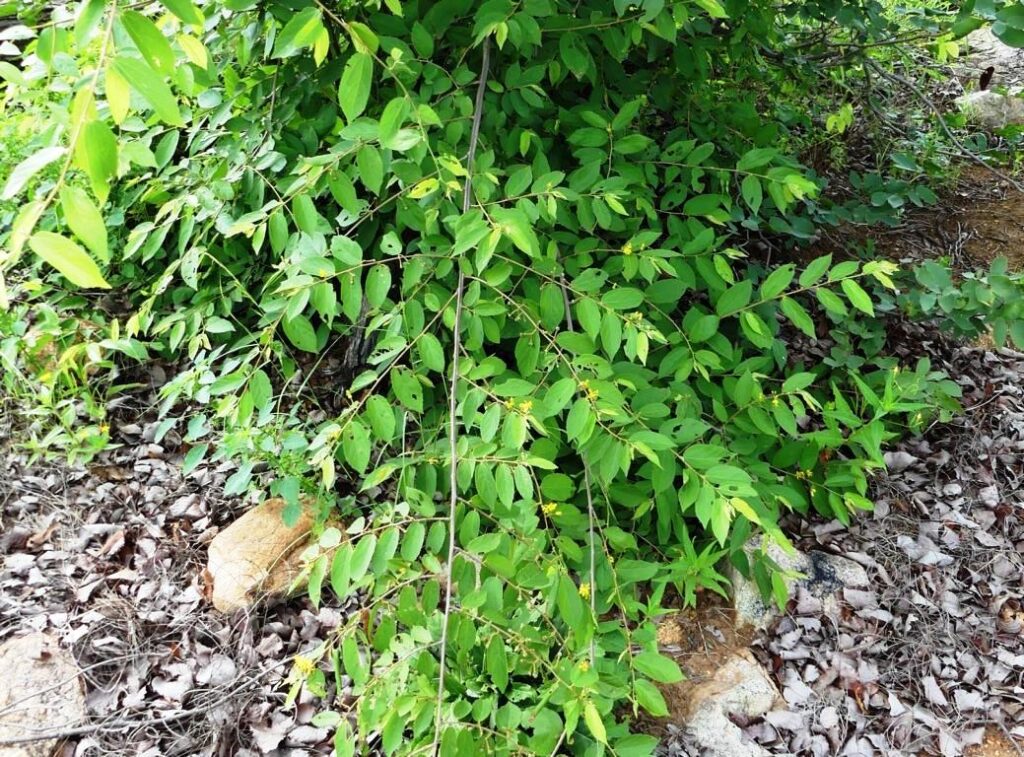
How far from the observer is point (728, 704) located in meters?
2.11

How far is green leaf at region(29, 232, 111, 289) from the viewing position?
779mm

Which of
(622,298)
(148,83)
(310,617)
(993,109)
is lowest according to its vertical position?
(993,109)

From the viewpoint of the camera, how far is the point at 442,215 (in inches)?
73.2

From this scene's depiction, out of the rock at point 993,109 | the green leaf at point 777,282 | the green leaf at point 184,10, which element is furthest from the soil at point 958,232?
the green leaf at point 184,10

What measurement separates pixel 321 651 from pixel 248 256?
1448 mm

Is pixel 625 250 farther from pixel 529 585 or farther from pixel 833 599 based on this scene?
pixel 833 599

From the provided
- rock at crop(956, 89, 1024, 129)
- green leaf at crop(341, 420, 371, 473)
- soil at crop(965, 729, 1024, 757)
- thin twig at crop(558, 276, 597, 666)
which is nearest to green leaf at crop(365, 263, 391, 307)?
green leaf at crop(341, 420, 371, 473)

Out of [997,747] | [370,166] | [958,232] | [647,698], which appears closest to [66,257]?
[370,166]

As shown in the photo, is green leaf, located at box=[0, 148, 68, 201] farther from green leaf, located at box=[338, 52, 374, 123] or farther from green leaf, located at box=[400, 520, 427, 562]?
green leaf, located at box=[400, 520, 427, 562]

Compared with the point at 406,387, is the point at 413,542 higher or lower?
lower

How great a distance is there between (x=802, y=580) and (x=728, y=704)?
1.73 feet

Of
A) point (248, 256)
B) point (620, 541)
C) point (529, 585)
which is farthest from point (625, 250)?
point (248, 256)

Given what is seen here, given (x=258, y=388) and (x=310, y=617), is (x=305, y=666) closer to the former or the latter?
(x=258, y=388)

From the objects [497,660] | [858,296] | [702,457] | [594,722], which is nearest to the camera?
[594,722]
